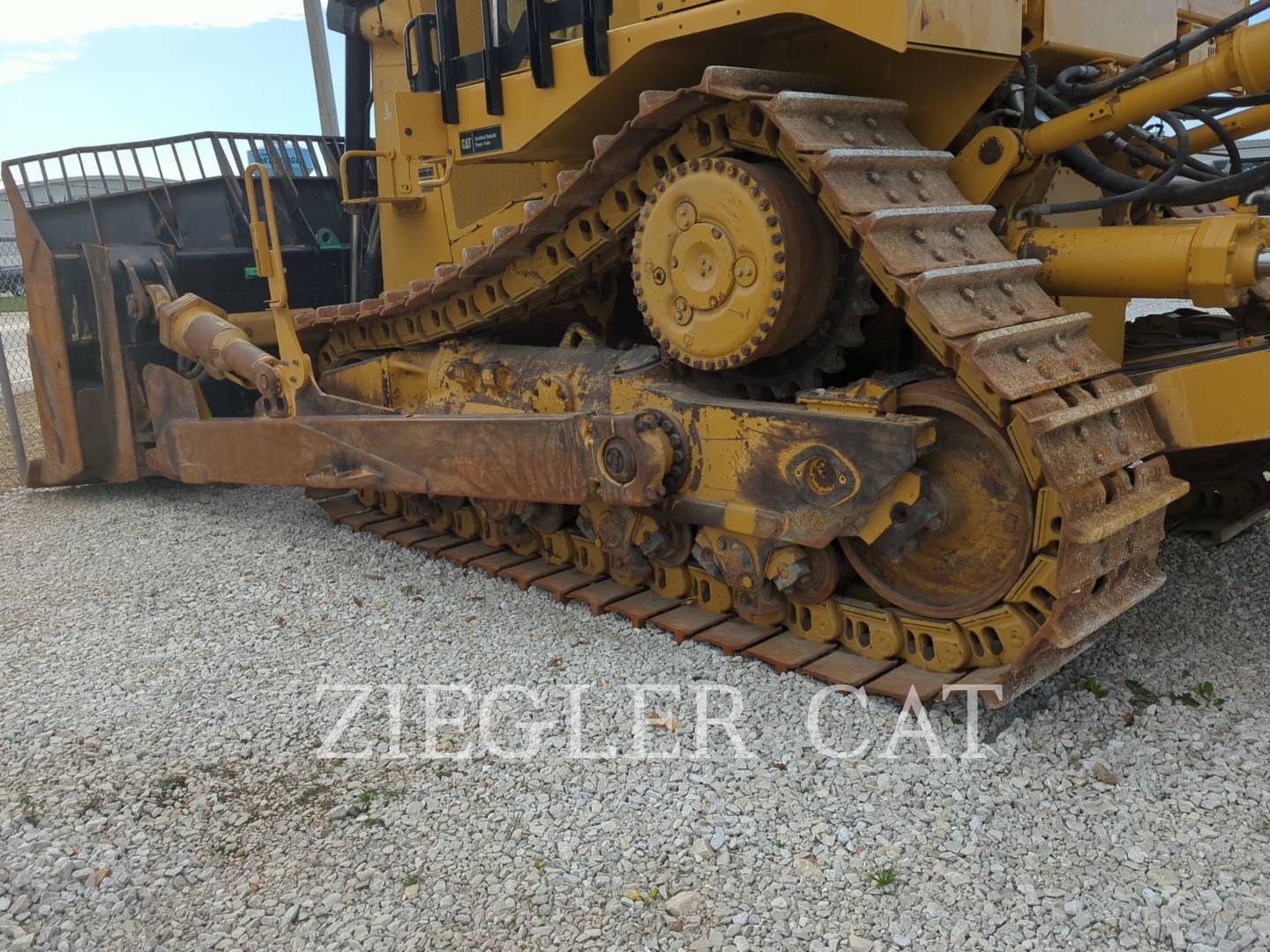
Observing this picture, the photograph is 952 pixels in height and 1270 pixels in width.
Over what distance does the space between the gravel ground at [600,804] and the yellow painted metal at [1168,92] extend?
1833 mm

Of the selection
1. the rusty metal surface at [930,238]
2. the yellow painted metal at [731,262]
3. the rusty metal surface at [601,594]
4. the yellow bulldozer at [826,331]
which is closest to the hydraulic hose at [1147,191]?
the yellow bulldozer at [826,331]

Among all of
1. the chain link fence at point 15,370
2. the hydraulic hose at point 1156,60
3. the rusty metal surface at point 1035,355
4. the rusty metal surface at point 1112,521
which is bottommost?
the chain link fence at point 15,370

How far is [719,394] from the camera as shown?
407 centimetres

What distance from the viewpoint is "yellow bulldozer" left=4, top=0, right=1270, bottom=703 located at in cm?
320

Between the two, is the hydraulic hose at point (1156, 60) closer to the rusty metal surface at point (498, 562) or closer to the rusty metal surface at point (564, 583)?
the rusty metal surface at point (564, 583)

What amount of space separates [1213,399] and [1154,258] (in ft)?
1.59

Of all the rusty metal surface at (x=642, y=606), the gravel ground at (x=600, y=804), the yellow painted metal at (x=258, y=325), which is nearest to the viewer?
the gravel ground at (x=600, y=804)

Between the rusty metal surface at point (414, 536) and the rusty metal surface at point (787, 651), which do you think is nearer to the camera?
the rusty metal surface at point (787, 651)

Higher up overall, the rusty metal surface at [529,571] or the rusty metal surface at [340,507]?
the rusty metal surface at [529,571]

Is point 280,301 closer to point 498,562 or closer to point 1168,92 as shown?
point 498,562

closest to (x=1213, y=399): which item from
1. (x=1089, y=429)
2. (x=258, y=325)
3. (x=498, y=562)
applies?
(x=1089, y=429)

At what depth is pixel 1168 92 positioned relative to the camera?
3301mm

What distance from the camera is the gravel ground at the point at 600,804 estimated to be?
2.55m

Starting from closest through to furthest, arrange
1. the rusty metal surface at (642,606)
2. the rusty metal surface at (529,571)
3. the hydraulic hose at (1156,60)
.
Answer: the hydraulic hose at (1156,60) < the rusty metal surface at (642,606) < the rusty metal surface at (529,571)
